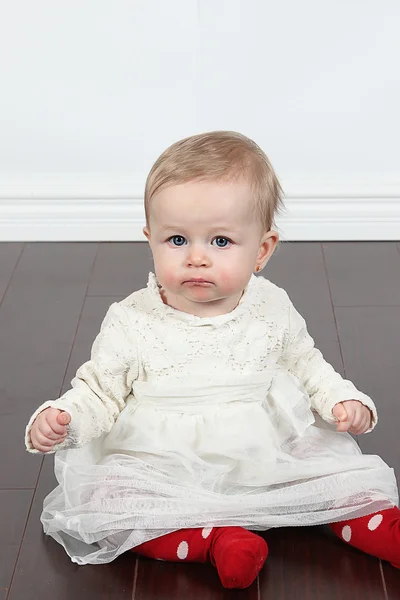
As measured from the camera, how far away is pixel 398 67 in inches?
87.1

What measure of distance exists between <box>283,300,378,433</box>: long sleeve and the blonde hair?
0.73 ft

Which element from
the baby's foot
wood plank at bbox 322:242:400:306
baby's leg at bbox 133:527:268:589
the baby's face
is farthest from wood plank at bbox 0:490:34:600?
wood plank at bbox 322:242:400:306

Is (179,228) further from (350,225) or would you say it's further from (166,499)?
(350,225)

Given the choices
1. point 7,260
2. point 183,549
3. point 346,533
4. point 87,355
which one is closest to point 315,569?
point 346,533

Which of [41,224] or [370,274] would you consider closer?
[370,274]

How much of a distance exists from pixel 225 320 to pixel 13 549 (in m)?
0.46

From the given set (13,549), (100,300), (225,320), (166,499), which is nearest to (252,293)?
(225,320)

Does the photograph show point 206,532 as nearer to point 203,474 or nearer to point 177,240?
point 203,474

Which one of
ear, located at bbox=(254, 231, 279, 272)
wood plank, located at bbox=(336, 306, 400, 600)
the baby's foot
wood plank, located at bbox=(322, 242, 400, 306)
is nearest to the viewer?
the baby's foot

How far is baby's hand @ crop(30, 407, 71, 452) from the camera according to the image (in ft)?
4.22

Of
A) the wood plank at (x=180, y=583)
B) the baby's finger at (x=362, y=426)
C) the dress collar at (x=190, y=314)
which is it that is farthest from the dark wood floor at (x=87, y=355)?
the dress collar at (x=190, y=314)

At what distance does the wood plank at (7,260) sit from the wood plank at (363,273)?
74 centimetres

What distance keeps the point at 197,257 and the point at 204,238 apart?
0.10 feet

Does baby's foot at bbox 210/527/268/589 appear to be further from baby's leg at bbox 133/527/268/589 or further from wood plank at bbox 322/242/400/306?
wood plank at bbox 322/242/400/306
